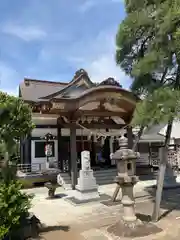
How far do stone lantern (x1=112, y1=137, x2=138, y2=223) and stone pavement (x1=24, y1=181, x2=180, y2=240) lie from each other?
2.48ft

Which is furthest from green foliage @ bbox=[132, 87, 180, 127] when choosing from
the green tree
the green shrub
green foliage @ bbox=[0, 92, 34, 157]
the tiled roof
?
the tiled roof

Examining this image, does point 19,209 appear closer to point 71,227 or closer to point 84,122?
point 71,227

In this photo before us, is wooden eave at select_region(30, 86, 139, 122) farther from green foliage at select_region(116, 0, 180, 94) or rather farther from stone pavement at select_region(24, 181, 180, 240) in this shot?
stone pavement at select_region(24, 181, 180, 240)

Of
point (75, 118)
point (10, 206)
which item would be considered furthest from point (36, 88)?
point (10, 206)

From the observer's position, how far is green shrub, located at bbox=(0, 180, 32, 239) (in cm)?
528

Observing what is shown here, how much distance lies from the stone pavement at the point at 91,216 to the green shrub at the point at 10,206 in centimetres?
113

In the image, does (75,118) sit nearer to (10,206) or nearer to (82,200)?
(82,200)

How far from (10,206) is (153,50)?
5884 millimetres

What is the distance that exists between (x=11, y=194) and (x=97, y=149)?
14.2 metres

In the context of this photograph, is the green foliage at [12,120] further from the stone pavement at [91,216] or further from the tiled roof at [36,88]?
the tiled roof at [36,88]

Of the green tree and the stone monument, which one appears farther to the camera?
the stone monument

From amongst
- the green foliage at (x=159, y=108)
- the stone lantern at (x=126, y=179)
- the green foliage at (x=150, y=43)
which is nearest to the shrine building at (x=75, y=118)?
the green foliage at (x=150, y=43)

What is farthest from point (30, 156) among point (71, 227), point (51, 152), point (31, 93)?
point (71, 227)

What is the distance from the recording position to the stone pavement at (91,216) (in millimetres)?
6395
